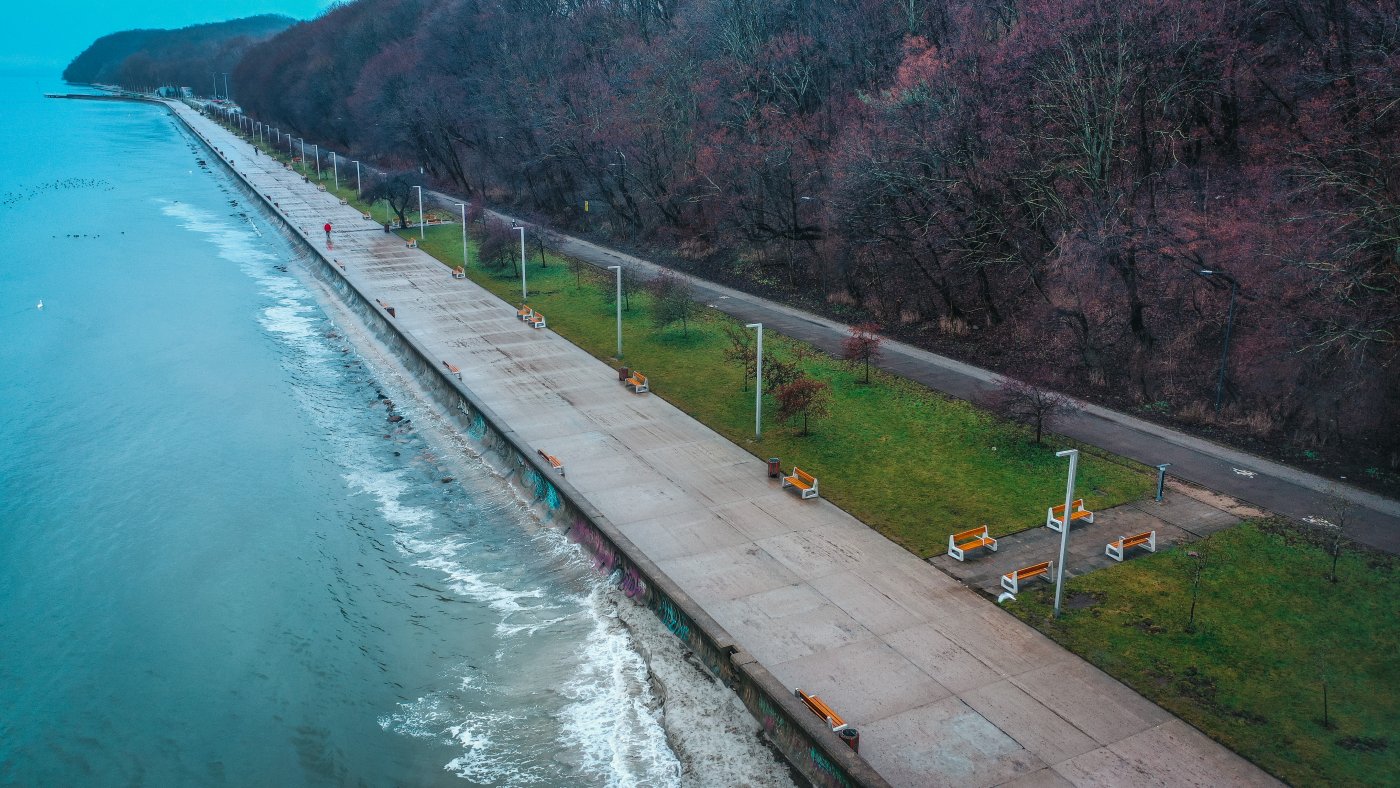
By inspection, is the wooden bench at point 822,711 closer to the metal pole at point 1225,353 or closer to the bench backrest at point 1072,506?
the bench backrest at point 1072,506

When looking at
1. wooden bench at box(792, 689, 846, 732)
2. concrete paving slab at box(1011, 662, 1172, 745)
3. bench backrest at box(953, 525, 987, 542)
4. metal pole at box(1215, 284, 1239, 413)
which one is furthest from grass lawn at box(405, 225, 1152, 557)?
wooden bench at box(792, 689, 846, 732)

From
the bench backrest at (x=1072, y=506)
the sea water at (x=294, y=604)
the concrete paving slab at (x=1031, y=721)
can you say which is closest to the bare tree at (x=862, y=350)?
the bench backrest at (x=1072, y=506)

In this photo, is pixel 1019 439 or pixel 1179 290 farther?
pixel 1179 290

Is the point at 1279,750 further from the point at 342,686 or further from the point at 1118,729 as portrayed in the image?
the point at 342,686

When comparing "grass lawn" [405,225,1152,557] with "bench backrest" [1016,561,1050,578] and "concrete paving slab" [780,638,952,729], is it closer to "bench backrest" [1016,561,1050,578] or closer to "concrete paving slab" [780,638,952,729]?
"bench backrest" [1016,561,1050,578]

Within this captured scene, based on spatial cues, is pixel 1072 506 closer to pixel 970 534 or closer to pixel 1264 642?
pixel 970 534

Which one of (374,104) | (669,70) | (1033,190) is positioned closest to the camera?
(1033,190)

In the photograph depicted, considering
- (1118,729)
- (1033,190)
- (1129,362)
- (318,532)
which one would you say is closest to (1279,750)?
(1118,729)
